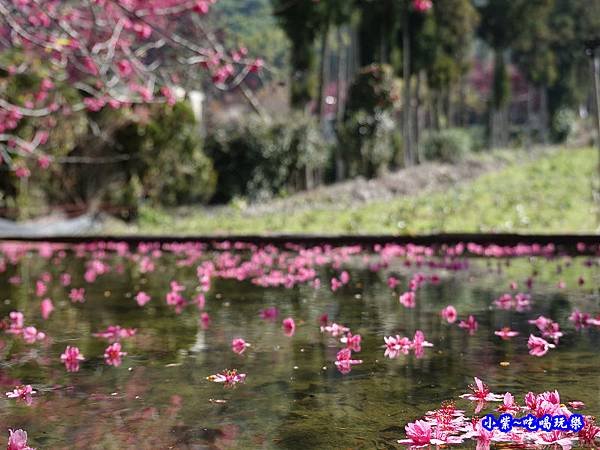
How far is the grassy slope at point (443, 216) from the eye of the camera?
64.3 ft

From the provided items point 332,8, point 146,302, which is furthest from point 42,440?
point 332,8

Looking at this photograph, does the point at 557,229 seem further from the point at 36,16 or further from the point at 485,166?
the point at 485,166

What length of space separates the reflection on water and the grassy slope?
383 inches

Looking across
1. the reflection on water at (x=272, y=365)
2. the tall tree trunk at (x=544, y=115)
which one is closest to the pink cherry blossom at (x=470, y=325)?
the reflection on water at (x=272, y=365)

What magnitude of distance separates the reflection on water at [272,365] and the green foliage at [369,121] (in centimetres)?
1828

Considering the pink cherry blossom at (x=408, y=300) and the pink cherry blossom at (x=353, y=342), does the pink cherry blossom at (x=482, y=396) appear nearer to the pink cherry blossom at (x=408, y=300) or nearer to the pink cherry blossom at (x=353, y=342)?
the pink cherry blossom at (x=353, y=342)

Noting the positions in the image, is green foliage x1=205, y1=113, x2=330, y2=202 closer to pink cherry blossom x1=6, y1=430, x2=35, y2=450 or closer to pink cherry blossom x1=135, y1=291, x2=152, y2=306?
pink cherry blossom x1=135, y1=291, x2=152, y2=306

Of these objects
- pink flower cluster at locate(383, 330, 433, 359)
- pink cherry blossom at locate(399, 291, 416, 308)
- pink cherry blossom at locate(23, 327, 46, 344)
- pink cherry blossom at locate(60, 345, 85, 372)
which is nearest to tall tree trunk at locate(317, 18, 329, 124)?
pink cherry blossom at locate(399, 291, 416, 308)

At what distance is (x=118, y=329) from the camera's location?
20.7 feet

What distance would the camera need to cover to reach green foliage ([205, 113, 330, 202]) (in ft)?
87.1

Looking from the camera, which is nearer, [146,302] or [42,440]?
[42,440]

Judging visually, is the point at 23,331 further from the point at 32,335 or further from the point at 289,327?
the point at 289,327

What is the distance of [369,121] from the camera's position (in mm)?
27812

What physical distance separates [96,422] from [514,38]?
4182 cm
